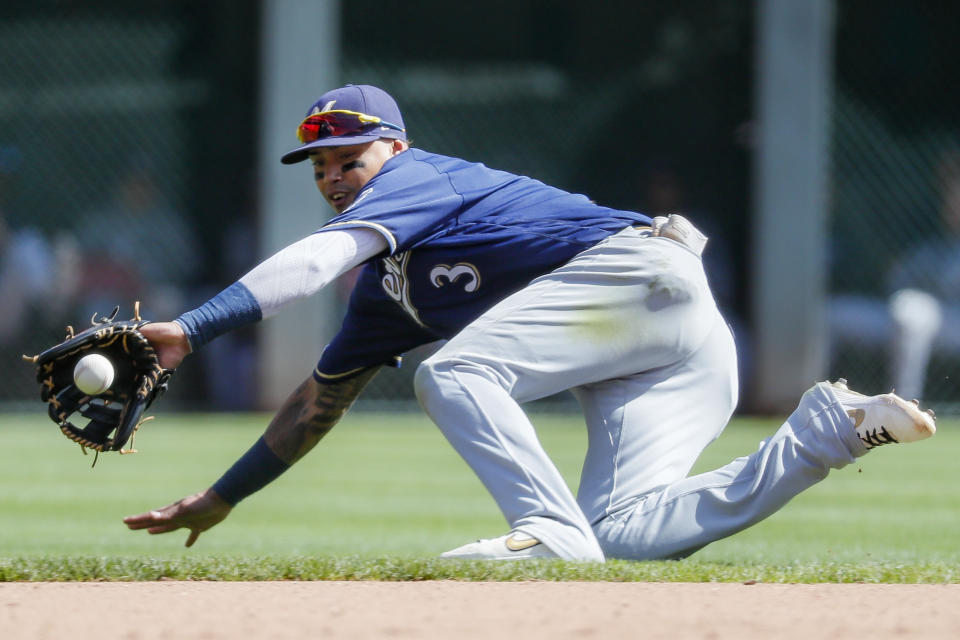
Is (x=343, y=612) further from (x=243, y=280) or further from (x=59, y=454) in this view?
(x=59, y=454)

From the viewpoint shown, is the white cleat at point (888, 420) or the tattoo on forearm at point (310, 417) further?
the tattoo on forearm at point (310, 417)

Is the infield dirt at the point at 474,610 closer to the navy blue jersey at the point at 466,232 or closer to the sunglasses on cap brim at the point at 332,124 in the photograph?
the navy blue jersey at the point at 466,232

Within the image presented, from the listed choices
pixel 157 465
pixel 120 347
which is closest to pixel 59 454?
pixel 157 465

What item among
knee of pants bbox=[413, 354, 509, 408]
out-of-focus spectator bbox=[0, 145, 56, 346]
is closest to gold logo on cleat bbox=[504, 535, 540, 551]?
knee of pants bbox=[413, 354, 509, 408]

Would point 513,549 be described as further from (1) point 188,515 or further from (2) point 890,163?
(2) point 890,163

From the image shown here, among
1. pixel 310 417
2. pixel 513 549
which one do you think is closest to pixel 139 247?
pixel 310 417

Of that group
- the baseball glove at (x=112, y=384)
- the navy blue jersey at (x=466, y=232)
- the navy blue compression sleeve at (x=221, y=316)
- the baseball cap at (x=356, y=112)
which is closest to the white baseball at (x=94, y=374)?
the baseball glove at (x=112, y=384)

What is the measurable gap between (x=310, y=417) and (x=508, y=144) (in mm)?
8170

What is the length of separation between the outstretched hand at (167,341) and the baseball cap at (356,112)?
0.83 metres

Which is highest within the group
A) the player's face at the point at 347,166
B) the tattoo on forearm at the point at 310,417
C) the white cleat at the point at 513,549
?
the player's face at the point at 347,166

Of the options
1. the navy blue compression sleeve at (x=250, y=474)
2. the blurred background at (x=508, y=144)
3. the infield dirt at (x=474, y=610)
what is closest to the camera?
the infield dirt at (x=474, y=610)

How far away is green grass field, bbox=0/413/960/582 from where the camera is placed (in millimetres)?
3889

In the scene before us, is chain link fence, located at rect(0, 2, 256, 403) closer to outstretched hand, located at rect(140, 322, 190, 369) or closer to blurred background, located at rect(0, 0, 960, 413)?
blurred background, located at rect(0, 0, 960, 413)

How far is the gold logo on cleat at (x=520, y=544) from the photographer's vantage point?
3.76 m
